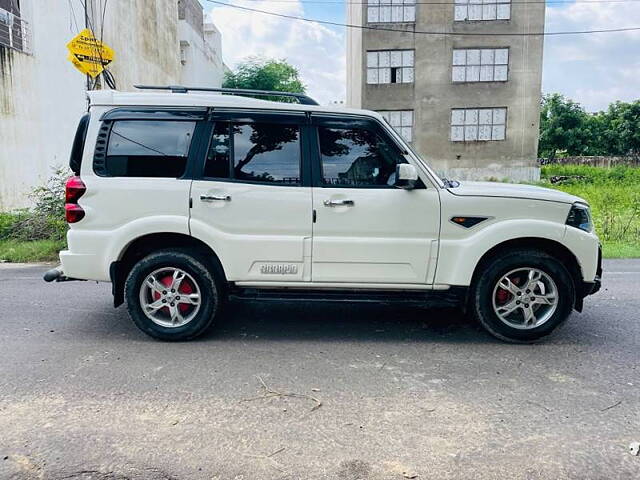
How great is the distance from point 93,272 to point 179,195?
106 centimetres

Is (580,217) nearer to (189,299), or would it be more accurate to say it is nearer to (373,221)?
(373,221)

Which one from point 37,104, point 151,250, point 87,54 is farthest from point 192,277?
point 37,104

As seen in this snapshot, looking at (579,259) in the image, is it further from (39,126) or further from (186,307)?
(39,126)

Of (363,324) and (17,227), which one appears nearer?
(363,324)

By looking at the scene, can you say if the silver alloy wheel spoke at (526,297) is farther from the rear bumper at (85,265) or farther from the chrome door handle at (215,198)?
the rear bumper at (85,265)

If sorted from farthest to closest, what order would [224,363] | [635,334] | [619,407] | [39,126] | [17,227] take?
[39,126] → [17,227] → [635,334] → [224,363] → [619,407]

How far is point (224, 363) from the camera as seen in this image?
414cm

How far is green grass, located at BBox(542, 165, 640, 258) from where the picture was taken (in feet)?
36.6

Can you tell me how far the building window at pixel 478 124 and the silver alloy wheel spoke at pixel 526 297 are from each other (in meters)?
25.6

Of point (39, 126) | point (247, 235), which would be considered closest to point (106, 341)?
point (247, 235)

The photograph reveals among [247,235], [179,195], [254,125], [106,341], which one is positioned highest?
[254,125]

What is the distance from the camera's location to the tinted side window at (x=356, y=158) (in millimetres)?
4594

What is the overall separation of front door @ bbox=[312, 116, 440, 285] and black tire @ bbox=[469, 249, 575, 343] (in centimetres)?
49

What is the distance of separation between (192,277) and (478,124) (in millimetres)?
27097
